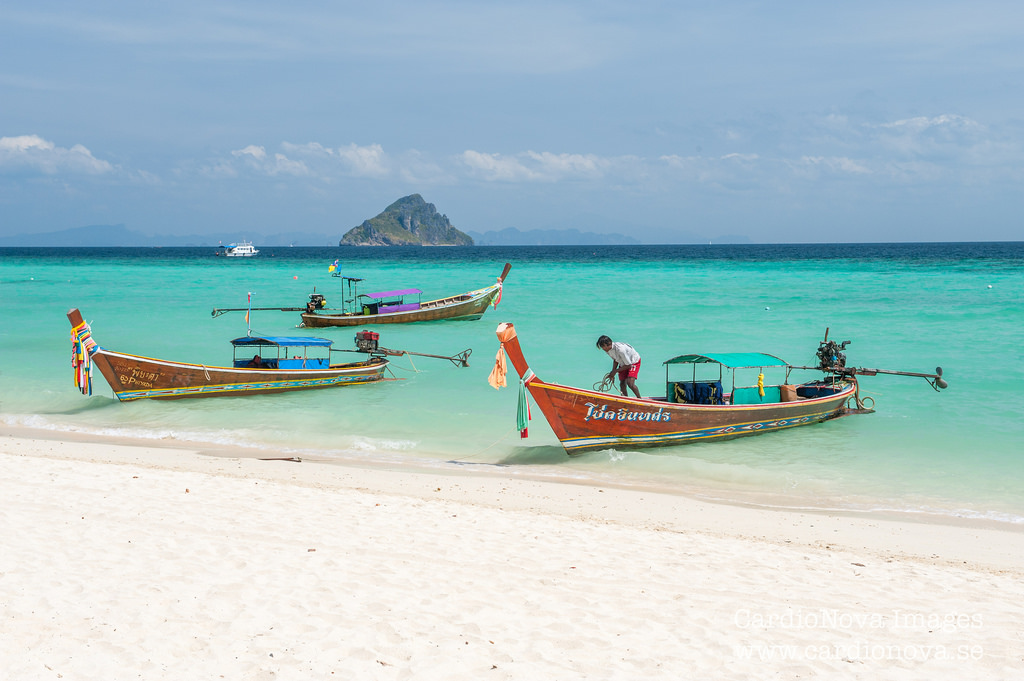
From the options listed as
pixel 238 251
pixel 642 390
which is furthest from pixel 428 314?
pixel 238 251

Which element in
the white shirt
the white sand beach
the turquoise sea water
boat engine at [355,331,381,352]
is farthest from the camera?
boat engine at [355,331,381,352]

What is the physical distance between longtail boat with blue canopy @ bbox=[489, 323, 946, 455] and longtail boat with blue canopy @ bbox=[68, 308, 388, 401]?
22.4 feet

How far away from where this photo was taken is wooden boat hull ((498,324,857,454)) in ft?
37.4

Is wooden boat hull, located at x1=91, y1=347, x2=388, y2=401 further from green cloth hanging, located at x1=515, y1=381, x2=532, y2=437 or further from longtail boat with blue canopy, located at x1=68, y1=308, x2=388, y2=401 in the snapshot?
green cloth hanging, located at x1=515, y1=381, x2=532, y2=437

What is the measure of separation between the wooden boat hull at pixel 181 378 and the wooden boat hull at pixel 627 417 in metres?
7.66

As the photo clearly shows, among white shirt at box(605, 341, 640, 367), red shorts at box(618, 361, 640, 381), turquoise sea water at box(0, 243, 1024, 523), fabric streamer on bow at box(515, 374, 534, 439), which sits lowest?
turquoise sea water at box(0, 243, 1024, 523)

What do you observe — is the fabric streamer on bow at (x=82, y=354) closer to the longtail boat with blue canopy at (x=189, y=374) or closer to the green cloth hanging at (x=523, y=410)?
the longtail boat with blue canopy at (x=189, y=374)

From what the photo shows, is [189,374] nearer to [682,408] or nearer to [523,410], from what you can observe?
[523,410]

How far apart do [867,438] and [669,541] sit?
7.72 metres

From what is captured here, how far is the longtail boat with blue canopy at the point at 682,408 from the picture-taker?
11422mm

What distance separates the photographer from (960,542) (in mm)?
8148

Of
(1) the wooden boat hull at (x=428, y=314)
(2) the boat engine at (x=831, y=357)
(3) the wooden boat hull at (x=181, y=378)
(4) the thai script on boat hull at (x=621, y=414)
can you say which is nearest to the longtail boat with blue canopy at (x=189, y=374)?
(3) the wooden boat hull at (x=181, y=378)

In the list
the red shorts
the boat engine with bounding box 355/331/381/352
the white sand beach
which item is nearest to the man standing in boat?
the red shorts

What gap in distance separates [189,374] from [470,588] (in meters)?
12.1
